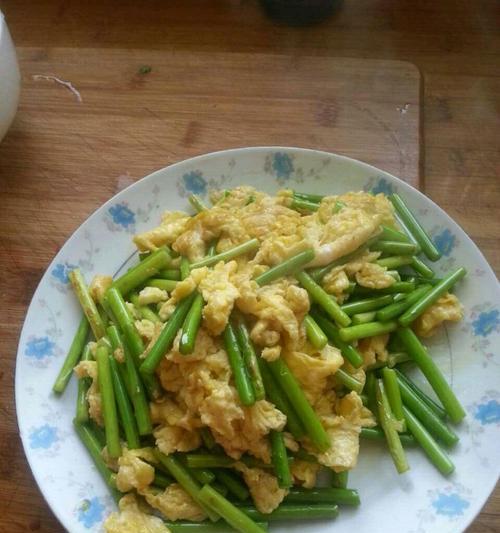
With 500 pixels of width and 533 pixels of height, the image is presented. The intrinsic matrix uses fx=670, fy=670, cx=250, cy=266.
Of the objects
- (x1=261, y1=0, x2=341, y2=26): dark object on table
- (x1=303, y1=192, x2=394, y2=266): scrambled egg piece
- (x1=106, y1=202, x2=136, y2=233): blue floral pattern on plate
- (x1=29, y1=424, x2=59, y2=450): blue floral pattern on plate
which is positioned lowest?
(x1=29, y1=424, x2=59, y2=450): blue floral pattern on plate

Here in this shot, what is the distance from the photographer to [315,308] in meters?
1.77

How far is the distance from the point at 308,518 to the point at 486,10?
230 cm

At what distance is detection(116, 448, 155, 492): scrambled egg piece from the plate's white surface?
0.11 m

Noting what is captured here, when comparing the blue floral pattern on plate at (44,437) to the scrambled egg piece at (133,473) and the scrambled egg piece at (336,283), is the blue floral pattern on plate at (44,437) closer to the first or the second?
the scrambled egg piece at (133,473)

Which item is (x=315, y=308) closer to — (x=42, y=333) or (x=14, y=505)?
(x=42, y=333)

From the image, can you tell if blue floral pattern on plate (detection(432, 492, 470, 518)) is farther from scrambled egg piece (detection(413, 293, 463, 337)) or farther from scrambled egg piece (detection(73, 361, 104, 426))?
scrambled egg piece (detection(73, 361, 104, 426))

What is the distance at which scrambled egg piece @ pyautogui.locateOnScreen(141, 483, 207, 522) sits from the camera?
1654 millimetres

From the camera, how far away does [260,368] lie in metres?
1.65

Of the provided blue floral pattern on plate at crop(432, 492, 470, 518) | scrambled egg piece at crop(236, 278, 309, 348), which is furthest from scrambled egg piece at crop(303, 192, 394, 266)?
blue floral pattern on plate at crop(432, 492, 470, 518)

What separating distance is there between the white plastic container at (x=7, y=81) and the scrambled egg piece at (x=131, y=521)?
55.1 inches

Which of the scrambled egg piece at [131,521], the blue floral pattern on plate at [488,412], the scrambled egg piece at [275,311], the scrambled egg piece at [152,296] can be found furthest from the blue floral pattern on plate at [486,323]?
the scrambled egg piece at [131,521]

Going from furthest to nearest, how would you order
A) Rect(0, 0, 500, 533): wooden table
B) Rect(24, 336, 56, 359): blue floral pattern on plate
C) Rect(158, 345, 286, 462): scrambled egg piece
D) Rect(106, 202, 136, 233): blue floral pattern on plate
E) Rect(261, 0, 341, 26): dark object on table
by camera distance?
Rect(261, 0, 341, 26): dark object on table → Rect(0, 0, 500, 533): wooden table → Rect(106, 202, 136, 233): blue floral pattern on plate → Rect(24, 336, 56, 359): blue floral pattern on plate → Rect(158, 345, 286, 462): scrambled egg piece

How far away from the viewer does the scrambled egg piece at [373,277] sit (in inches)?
70.8

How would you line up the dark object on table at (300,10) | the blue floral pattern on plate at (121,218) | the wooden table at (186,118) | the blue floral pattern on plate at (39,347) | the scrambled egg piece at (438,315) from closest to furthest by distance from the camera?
the scrambled egg piece at (438,315) < the blue floral pattern on plate at (39,347) < the blue floral pattern on plate at (121,218) < the wooden table at (186,118) < the dark object on table at (300,10)
